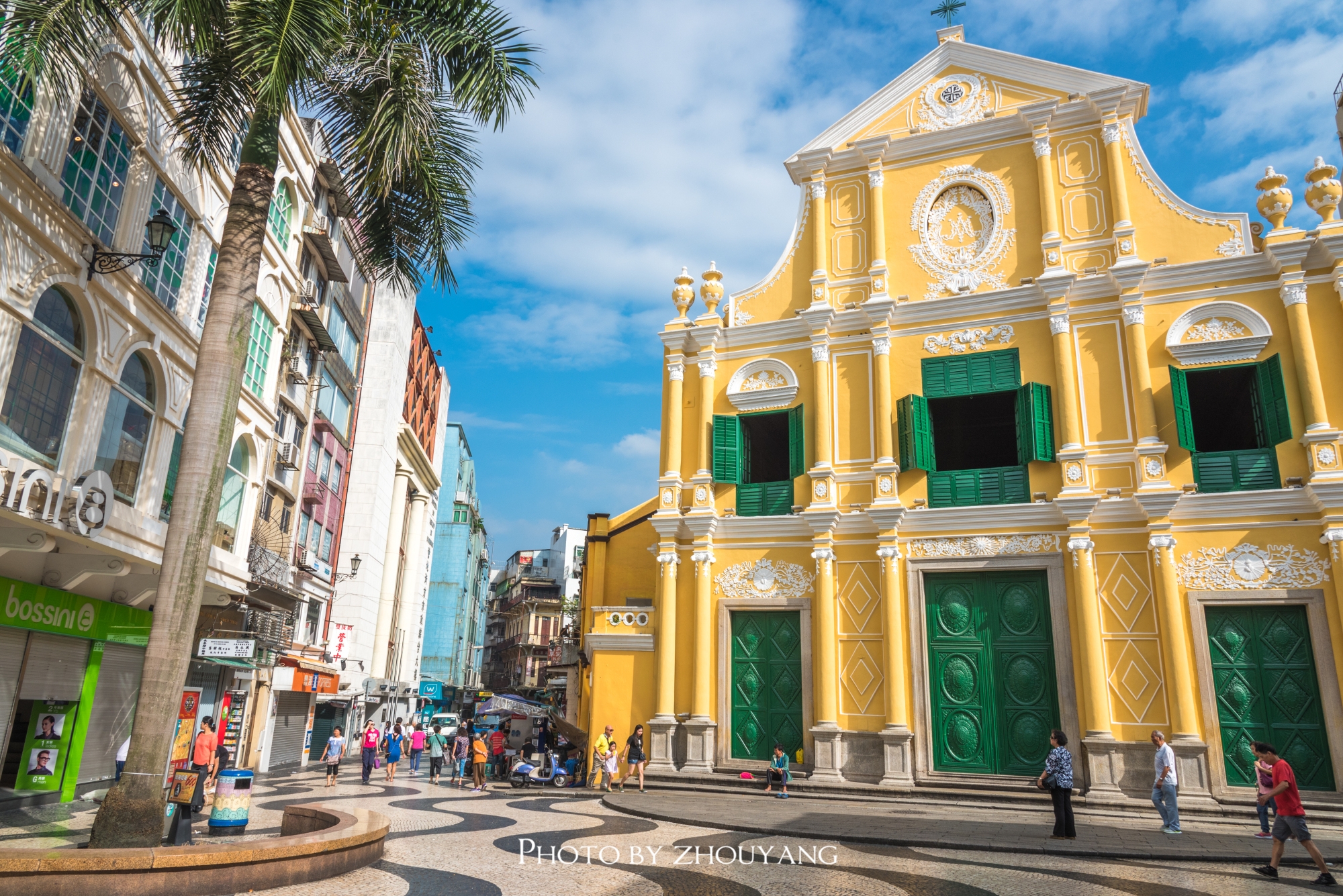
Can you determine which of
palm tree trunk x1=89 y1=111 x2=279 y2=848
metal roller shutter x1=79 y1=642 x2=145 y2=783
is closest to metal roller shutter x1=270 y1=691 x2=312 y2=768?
metal roller shutter x1=79 y1=642 x2=145 y2=783

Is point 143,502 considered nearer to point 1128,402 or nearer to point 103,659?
point 103,659

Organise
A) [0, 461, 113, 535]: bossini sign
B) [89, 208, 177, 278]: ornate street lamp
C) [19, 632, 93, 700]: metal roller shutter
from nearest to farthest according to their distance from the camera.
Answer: [0, 461, 113, 535]: bossini sign → [89, 208, 177, 278]: ornate street lamp → [19, 632, 93, 700]: metal roller shutter

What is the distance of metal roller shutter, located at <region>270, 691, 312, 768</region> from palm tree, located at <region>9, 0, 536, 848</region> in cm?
1724

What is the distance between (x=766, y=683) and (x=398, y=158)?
13404mm

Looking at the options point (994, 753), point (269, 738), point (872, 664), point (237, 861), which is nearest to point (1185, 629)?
point (994, 753)

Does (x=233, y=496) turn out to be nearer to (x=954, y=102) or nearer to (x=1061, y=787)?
(x=1061, y=787)

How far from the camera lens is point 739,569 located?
19922 mm

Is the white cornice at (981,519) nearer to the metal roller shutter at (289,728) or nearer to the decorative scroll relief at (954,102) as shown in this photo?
the decorative scroll relief at (954,102)

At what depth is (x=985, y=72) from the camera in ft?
67.4

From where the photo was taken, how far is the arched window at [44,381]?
1124 centimetres

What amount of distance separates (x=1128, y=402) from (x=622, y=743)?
12958 millimetres

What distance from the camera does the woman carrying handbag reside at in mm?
11680

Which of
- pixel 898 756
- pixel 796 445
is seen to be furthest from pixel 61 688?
pixel 898 756

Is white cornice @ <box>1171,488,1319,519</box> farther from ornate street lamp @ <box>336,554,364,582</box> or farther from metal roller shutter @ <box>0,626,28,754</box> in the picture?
ornate street lamp @ <box>336,554,364,582</box>
